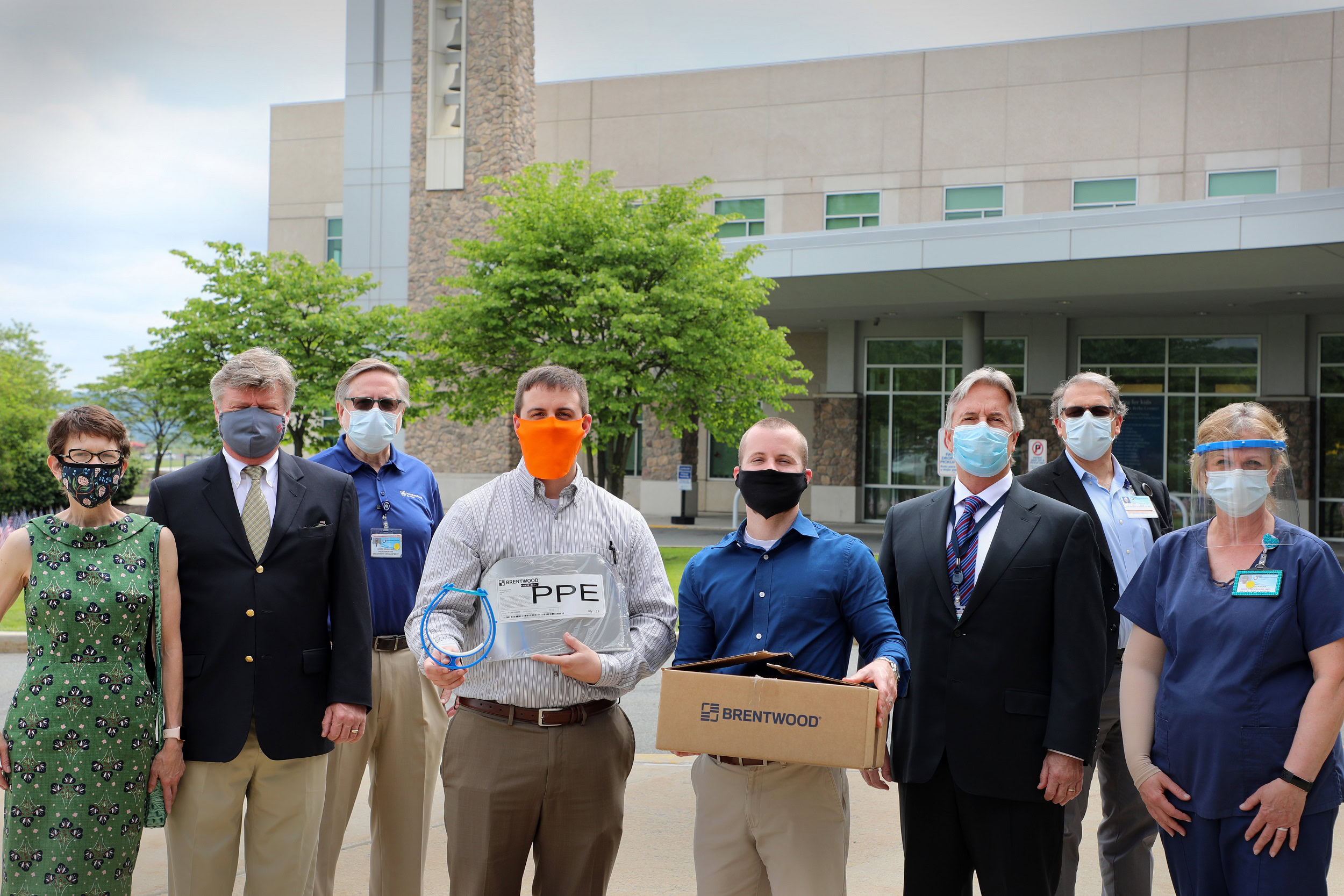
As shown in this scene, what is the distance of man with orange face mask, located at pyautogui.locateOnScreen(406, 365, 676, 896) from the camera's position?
11.6ft

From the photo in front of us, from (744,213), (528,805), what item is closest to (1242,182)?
(744,213)

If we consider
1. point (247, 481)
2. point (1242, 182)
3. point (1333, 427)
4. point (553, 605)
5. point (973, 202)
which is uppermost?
point (1242, 182)

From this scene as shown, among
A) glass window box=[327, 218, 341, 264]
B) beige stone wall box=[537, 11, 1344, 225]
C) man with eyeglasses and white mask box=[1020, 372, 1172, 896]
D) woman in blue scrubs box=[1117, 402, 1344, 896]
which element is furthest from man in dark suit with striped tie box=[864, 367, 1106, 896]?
glass window box=[327, 218, 341, 264]

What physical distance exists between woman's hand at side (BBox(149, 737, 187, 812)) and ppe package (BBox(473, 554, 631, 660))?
1212 millimetres

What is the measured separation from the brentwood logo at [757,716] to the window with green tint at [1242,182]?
2881cm

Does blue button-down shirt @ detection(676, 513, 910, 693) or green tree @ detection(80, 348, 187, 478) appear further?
green tree @ detection(80, 348, 187, 478)

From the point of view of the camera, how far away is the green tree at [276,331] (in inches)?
840

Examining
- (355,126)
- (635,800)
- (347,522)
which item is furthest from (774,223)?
(347,522)

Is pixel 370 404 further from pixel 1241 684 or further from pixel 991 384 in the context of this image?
pixel 1241 684

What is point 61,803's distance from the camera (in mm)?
3623

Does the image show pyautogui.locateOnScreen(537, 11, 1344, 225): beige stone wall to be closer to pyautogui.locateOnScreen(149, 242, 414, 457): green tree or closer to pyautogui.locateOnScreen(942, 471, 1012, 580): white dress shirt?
pyautogui.locateOnScreen(149, 242, 414, 457): green tree

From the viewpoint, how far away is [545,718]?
11.7 ft

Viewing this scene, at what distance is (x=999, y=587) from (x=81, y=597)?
10.5ft

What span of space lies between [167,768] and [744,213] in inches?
1179
